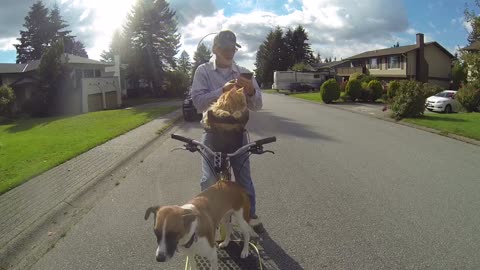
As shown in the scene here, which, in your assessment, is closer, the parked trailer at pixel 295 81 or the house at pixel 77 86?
the house at pixel 77 86

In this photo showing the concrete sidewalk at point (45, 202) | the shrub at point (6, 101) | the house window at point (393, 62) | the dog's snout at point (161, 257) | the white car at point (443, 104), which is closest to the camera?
the dog's snout at point (161, 257)

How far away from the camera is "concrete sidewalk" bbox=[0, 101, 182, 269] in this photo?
4.93 m

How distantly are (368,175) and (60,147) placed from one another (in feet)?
27.8

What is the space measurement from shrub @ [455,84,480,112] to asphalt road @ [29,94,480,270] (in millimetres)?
15347

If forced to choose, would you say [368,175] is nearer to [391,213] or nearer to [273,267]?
[391,213]

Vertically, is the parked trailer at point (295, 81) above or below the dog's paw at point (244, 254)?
above

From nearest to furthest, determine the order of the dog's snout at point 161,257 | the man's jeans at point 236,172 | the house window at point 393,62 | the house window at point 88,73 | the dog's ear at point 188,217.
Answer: the dog's snout at point 161,257 → the dog's ear at point 188,217 → the man's jeans at point 236,172 → the house window at point 88,73 → the house window at point 393,62

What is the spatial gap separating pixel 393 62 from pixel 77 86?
40482 mm

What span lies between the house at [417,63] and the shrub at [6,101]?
4204cm

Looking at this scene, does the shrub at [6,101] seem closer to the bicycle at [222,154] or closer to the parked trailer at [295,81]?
the bicycle at [222,154]

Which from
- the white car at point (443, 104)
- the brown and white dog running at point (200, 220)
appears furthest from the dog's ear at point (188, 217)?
the white car at point (443, 104)

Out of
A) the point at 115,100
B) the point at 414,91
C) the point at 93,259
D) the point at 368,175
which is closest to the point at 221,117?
the point at 93,259

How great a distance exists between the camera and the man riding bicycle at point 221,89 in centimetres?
403

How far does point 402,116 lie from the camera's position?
21.0m
